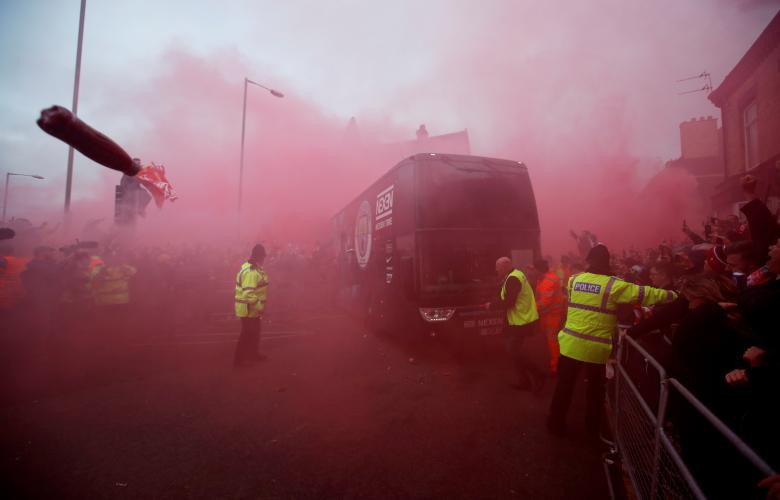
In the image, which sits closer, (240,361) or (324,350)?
(240,361)

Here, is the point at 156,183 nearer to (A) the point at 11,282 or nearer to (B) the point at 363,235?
(B) the point at 363,235

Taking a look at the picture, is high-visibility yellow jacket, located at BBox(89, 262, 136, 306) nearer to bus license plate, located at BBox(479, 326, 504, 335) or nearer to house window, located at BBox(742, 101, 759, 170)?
bus license plate, located at BBox(479, 326, 504, 335)

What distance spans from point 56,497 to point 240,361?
285 cm

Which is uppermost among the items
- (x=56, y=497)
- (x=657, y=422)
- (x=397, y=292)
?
(x=397, y=292)

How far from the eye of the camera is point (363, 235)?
7.71 meters

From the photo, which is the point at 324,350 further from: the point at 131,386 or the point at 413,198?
the point at 413,198

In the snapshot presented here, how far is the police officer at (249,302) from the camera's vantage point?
203 inches

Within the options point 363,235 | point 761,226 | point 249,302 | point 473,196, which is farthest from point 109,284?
point 761,226

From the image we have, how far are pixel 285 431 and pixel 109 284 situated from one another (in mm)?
5175

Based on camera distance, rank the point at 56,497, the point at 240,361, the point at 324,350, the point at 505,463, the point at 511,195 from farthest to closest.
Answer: the point at 324,350
the point at 511,195
the point at 240,361
the point at 505,463
the point at 56,497

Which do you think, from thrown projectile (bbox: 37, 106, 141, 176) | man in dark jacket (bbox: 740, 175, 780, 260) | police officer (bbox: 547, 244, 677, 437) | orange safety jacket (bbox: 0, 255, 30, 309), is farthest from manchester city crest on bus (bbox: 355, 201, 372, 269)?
orange safety jacket (bbox: 0, 255, 30, 309)

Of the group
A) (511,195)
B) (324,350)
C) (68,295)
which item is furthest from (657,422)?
(68,295)

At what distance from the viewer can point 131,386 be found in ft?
14.5

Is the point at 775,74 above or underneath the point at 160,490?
above
